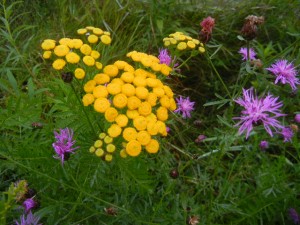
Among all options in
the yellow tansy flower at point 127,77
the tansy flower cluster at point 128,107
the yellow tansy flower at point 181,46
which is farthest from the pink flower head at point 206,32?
the yellow tansy flower at point 127,77

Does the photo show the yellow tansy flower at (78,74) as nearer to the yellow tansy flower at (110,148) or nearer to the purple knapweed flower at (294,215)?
the yellow tansy flower at (110,148)

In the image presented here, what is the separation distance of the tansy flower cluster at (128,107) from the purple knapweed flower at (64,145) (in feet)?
0.55

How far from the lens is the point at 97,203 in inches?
62.6

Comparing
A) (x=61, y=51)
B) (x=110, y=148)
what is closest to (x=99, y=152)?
(x=110, y=148)

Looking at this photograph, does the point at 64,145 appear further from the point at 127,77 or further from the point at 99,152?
the point at 127,77

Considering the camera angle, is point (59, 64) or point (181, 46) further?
point (181, 46)

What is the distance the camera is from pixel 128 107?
1354 mm

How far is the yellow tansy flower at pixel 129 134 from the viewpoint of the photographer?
129cm

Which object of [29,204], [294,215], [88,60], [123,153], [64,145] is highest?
[88,60]

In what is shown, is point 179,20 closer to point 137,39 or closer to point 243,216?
point 137,39

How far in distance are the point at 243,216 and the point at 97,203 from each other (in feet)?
2.19

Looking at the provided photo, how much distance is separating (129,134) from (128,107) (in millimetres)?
108

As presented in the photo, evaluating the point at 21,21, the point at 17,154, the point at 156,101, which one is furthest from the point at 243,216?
the point at 21,21

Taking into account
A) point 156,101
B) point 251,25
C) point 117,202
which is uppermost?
point 251,25
